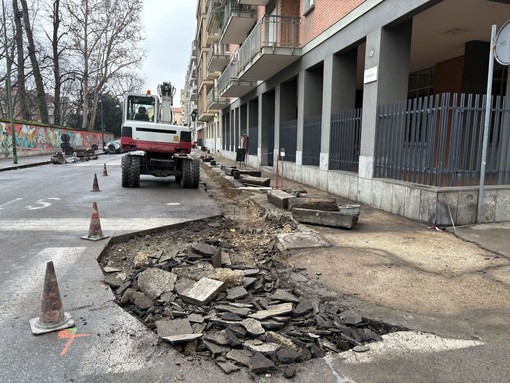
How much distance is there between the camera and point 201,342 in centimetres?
330

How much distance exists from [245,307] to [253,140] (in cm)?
1983

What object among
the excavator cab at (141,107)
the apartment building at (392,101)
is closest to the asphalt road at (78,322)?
the apartment building at (392,101)

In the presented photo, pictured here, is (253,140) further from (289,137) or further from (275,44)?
(275,44)

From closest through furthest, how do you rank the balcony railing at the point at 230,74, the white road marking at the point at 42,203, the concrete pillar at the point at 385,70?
the concrete pillar at the point at 385,70 → the white road marking at the point at 42,203 → the balcony railing at the point at 230,74

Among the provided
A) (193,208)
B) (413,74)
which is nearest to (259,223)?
(193,208)

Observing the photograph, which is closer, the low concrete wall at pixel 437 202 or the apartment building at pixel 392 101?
the low concrete wall at pixel 437 202

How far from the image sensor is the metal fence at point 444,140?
7.06m

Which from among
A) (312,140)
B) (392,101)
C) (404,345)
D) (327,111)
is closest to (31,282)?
(404,345)

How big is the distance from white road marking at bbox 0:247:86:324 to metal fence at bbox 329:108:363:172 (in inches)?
292

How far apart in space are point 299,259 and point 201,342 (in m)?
2.35

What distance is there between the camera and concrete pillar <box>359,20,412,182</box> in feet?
29.7

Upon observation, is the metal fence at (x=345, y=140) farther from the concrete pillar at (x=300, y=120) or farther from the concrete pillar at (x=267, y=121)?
the concrete pillar at (x=267, y=121)

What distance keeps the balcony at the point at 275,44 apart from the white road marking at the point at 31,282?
1110 centimetres

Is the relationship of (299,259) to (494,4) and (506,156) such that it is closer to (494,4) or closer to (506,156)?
(506,156)
